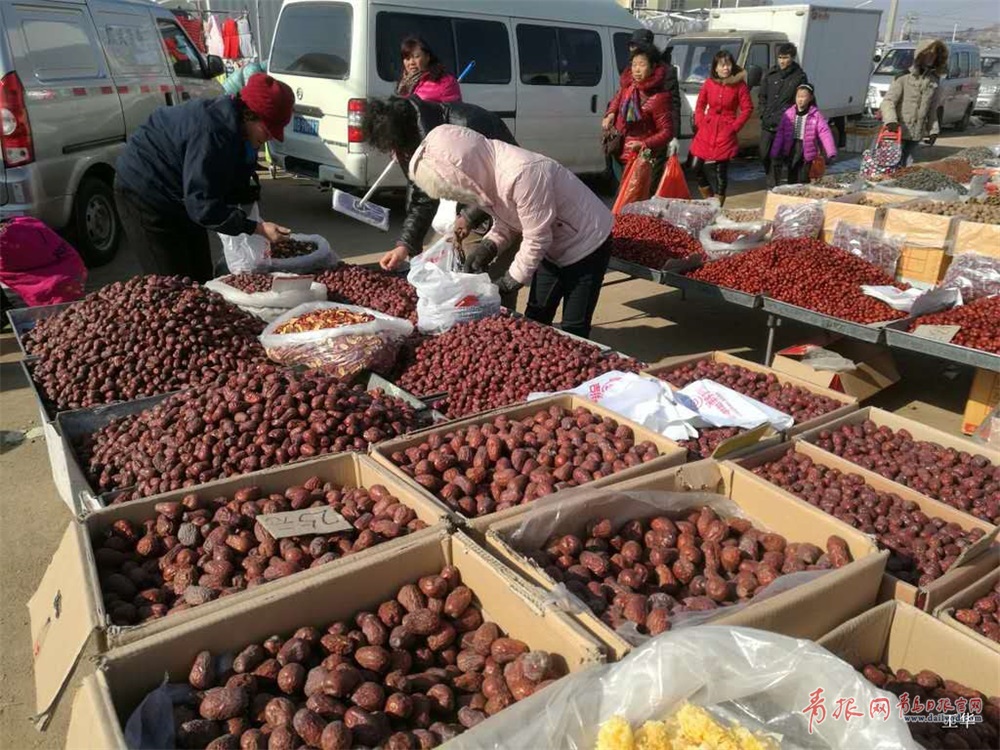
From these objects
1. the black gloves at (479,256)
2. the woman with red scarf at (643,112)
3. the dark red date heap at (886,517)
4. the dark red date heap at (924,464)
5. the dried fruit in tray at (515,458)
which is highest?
the woman with red scarf at (643,112)

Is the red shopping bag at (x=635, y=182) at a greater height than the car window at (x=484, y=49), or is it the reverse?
the car window at (x=484, y=49)

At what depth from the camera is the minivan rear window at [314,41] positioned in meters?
8.44

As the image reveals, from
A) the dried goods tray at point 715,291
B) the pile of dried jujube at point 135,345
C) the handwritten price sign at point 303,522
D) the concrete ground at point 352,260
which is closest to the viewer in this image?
the handwritten price sign at point 303,522

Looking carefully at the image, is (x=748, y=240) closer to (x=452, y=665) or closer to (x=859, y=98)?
(x=452, y=665)

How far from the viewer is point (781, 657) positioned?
1428 mm

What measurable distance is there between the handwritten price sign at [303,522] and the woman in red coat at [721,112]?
7531 mm

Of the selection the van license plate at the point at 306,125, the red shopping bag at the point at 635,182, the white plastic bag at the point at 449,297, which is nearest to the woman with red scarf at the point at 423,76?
the white plastic bag at the point at 449,297

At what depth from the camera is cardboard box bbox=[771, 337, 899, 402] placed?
424cm

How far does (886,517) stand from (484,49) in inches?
333

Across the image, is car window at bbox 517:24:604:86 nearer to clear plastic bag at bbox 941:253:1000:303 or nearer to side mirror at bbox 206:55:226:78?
side mirror at bbox 206:55:226:78

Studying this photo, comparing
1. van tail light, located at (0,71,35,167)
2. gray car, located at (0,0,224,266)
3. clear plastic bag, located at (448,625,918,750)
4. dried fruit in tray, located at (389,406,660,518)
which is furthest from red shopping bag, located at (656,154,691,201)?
clear plastic bag, located at (448,625,918,750)

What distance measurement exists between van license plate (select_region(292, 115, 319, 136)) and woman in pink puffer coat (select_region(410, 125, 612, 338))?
5.56 m

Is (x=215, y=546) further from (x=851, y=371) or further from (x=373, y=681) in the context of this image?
(x=851, y=371)

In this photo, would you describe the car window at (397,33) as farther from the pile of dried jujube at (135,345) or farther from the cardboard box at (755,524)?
the cardboard box at (755,524)
